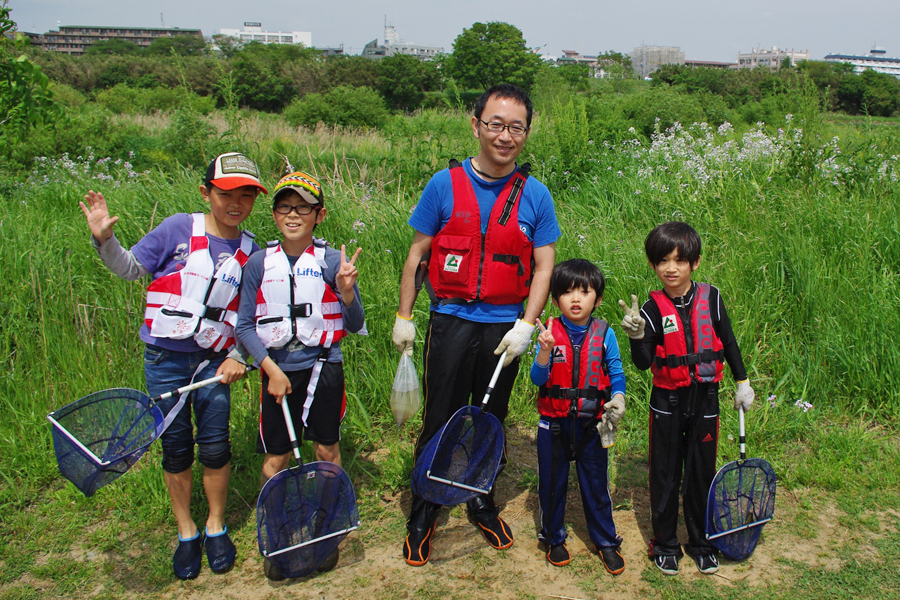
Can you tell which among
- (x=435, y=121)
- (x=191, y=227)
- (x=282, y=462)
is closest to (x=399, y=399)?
(x=282, y=462)

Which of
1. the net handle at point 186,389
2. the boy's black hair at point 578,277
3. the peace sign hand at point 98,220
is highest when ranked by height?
the peace sign hand at point 98,220

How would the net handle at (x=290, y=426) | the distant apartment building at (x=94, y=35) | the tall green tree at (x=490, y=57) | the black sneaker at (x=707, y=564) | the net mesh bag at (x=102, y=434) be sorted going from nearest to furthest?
the net mesh bag at (x=102, y=434), the net handle at (x=290, y=426), the black sneaker at (x=707, y=564), the tall green tree at (x=490, y=57), the distant apartment building at (x=94, y=35)

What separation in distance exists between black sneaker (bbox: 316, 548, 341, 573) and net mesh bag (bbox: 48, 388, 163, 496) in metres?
1.05

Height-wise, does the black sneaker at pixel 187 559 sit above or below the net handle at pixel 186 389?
below

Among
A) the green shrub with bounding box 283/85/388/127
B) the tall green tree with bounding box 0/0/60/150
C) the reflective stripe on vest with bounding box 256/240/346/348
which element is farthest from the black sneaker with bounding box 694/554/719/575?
the green shrub with bounding box 283/85/388/127

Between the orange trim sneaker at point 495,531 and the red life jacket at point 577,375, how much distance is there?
0.80m

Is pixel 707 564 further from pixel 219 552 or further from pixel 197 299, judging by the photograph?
pixel 197 299

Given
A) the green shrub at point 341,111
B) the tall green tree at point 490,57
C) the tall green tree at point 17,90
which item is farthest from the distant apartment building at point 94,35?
the tall green tree at point 17,90

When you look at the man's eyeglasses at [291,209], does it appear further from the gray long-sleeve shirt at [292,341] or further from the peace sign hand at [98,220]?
the peace sign hand at [98,220]

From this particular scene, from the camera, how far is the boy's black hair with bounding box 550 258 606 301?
2.80 meters

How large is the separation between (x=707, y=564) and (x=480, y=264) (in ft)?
6.17

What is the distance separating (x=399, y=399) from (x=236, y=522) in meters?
1.24

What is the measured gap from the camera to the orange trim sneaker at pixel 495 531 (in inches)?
123

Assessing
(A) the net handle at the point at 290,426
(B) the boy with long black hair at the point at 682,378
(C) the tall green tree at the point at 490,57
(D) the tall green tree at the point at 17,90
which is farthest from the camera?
(C) the tall green tree at the point at 490,57
